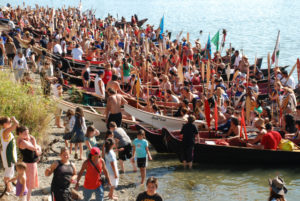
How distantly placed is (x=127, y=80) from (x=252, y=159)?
6782 mm

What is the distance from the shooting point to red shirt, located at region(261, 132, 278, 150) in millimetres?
11404

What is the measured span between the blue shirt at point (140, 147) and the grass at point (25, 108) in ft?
9.26

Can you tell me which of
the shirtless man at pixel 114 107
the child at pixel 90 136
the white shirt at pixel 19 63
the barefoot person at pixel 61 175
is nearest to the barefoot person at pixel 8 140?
the barefoot person at pixel 61 175

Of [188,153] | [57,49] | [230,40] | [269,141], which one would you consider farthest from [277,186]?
[230,40]

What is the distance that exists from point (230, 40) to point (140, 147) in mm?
41899

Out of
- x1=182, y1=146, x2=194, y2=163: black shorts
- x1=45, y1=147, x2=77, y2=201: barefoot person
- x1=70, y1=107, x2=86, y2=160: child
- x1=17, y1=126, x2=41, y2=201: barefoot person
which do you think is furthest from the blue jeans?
x1=182, y1=146, x2=194, y2=163: black shorts

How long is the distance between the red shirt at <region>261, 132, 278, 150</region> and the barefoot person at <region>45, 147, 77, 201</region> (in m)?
5.79

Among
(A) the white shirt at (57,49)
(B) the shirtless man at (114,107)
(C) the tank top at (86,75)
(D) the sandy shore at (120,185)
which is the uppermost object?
(A) the white shirt at (57,49)

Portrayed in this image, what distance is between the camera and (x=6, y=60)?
1936 cm

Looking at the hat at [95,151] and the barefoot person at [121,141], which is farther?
the barefoot person at [121,141]

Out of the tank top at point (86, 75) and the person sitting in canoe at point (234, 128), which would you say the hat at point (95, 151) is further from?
the tank top at point (86, 75)

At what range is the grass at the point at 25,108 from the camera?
434 inches

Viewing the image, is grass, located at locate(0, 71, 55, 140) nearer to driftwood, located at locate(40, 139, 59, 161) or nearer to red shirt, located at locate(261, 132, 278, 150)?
driftwood, located at locate(40, 139, 59, 161)

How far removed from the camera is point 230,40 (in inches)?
1975
